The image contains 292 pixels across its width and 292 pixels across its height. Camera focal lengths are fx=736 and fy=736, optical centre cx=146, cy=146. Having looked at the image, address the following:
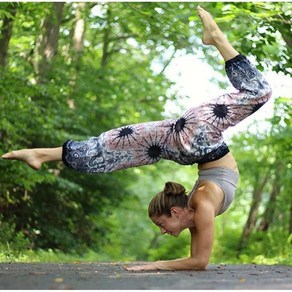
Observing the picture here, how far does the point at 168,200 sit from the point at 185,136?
48 cm

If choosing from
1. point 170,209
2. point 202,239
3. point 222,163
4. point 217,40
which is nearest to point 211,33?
point 217,40

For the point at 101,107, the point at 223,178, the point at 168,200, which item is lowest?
the point at 101,107

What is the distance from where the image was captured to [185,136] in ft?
17.4

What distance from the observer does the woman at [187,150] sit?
5320 mm

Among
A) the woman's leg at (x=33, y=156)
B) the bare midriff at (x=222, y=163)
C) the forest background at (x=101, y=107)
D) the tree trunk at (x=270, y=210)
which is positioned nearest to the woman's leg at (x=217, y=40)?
the bare midriff at (x=222, y=163)

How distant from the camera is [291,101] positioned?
1127cm

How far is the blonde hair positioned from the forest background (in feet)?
11.6

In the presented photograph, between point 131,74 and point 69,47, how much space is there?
7.36ft

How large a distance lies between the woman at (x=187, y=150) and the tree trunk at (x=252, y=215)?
48.3 ft

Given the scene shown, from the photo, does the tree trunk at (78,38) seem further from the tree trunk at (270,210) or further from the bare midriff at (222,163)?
the bare midriff at (222,163)

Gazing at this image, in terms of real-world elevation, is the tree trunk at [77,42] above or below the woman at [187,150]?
below

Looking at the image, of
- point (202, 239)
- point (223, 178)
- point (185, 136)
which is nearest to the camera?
point (202, 239)

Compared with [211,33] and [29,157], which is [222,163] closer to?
[211,33]

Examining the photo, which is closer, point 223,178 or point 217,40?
point 223,178
